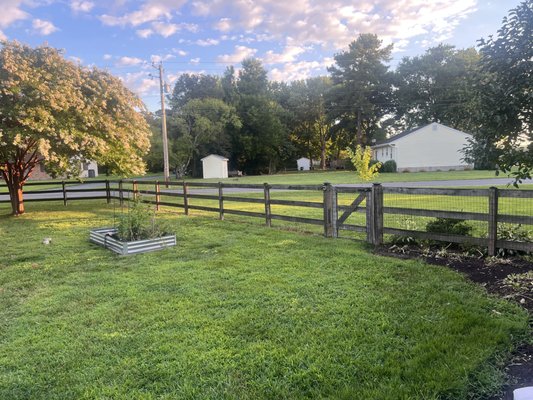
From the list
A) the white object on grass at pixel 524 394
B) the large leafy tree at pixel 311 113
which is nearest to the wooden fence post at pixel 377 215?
the white object on grass at pixel 524 394

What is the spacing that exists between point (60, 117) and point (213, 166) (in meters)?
34.5

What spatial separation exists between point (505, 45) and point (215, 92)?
57.0m

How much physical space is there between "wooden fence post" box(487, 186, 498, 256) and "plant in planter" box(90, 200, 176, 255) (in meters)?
5.64

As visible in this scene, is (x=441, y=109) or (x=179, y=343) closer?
(x=179, y=343)

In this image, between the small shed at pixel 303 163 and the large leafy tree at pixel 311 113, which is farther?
the small shed at pixel 303 163

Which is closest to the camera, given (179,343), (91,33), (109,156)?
(179,343)

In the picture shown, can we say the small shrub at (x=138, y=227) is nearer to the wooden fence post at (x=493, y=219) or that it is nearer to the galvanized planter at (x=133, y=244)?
the galvanized planter at (x=133, y=244)

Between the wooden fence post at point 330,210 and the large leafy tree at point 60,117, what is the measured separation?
8.33 m

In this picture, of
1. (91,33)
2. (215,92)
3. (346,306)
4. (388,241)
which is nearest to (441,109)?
(215,92)

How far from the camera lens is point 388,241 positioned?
696 centimetres

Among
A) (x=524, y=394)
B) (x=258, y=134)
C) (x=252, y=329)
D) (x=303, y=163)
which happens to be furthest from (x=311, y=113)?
(x=524, y=394)

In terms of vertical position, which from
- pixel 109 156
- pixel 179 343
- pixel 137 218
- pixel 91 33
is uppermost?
pixel 91 33

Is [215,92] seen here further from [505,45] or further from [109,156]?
[505,45]

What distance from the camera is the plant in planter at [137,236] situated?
7.20m
